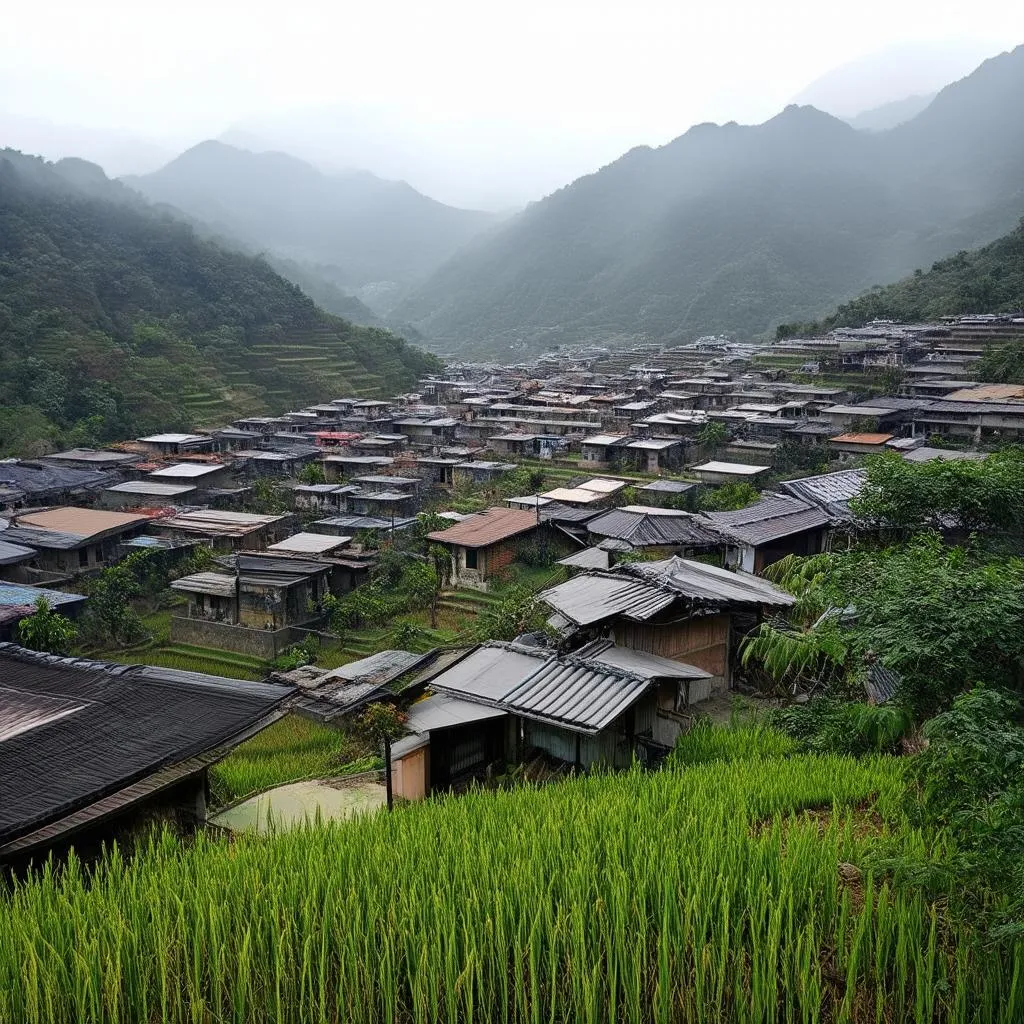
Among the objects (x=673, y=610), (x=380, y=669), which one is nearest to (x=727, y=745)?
(x=673, y=610)

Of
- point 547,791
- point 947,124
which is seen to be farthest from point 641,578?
point 947,124

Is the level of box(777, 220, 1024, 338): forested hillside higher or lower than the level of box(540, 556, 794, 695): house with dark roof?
higher

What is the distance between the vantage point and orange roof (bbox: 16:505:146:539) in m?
31.8

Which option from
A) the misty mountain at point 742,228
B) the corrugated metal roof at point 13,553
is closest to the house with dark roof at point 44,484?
the corrugated metal roof at point 13,553

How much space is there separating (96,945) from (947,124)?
176 m

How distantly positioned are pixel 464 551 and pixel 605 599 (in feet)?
57.1

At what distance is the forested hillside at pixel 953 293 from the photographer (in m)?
59.5

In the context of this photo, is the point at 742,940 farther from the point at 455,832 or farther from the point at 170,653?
the point at 170,653

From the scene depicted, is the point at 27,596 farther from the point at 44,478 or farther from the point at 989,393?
the point at 989,393

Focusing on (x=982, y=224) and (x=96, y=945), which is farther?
(x=982, y=224)

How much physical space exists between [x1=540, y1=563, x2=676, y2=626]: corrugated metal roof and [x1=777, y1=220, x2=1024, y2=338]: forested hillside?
2182 inches

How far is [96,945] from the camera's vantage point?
14.8 ft

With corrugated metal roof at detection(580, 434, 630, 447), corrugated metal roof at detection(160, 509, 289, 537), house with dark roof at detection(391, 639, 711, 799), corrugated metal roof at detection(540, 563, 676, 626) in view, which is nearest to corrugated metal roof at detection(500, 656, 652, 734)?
house with dark roof at detection(391, 639, 711, 799)

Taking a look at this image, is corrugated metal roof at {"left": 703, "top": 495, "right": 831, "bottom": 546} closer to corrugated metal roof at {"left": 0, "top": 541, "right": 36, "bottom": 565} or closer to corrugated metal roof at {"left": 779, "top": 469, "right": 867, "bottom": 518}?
corrugated metal roof at {"left": 779, "top": 469, "right": 867, "bottom": 518}
